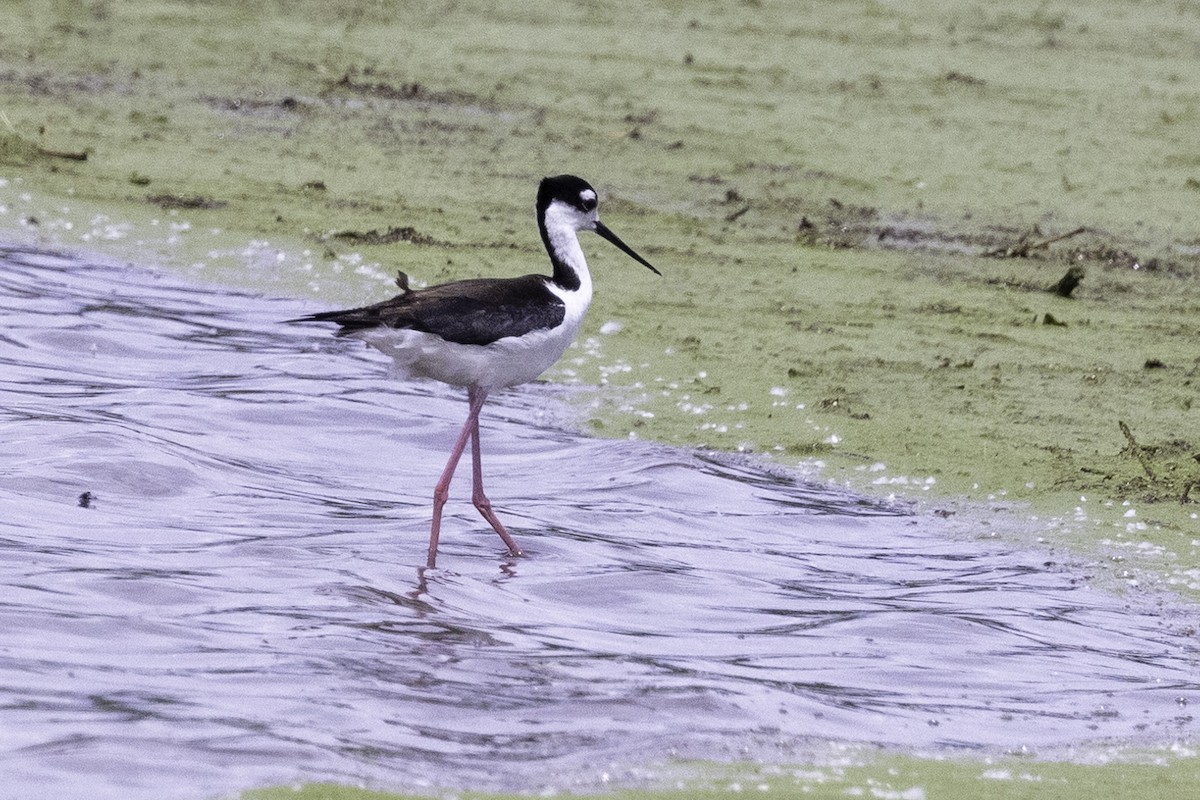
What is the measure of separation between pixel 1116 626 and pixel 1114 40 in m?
10.1

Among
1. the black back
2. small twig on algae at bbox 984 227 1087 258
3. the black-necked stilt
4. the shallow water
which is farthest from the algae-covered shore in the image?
the black back

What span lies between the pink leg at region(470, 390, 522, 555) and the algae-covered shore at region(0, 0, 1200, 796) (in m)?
0.99

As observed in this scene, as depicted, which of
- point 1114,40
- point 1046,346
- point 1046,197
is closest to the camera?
point 1046,346

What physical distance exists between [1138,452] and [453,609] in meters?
2.91

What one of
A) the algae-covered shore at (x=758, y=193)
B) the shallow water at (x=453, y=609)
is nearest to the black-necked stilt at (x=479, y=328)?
the shallow water at (x=453, y=609)

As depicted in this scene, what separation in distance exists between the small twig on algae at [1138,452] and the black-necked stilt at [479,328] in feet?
6.95

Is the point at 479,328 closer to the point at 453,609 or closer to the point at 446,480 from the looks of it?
the point at 446,480

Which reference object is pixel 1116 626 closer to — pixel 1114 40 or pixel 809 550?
pixel 809 550

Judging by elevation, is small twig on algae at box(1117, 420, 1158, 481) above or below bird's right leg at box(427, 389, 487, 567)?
above

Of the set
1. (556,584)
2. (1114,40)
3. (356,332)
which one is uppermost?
(1114,40)

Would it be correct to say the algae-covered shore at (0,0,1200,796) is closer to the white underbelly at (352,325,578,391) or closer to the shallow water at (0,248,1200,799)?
the shallow water at (0,248,1200,799)

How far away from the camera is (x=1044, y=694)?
550 centimetres

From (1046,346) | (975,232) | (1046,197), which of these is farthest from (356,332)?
(1046,197)

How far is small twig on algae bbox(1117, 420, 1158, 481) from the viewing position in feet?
24.2
